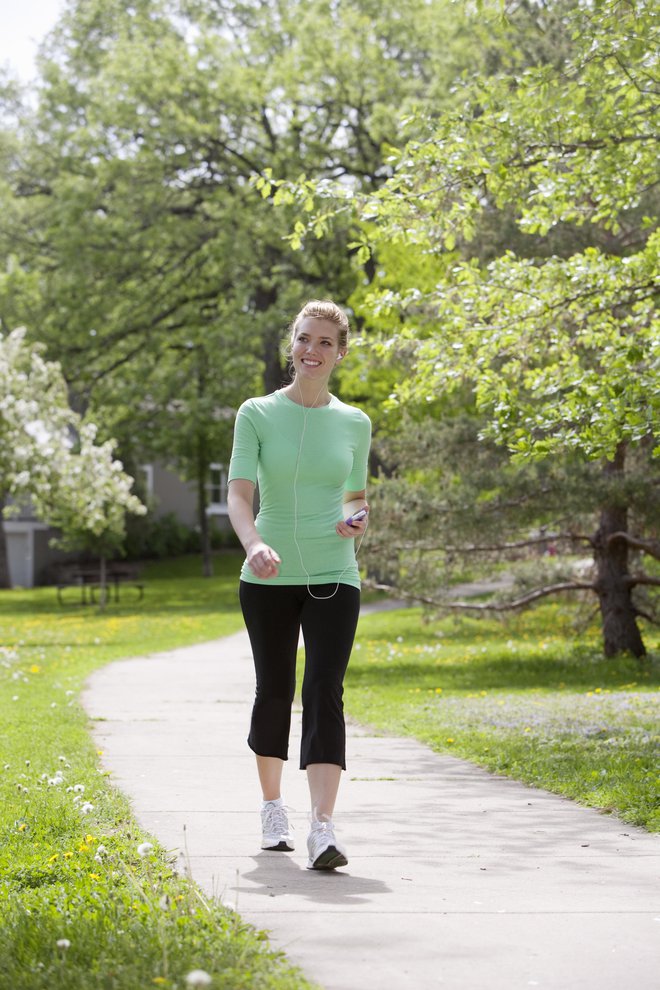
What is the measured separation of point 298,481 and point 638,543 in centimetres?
1080

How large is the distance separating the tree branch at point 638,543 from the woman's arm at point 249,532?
10587 millimetres

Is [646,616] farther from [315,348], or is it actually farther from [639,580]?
[315,348]

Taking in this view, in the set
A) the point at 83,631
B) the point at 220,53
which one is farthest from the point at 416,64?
the point at 83,631

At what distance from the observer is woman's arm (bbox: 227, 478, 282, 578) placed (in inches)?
200

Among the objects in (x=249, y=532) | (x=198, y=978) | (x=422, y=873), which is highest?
(x=249, y=532)

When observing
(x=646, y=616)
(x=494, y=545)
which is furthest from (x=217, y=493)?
(x=646, y=616)

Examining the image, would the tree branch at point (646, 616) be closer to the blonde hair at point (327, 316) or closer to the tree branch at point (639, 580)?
the tree branch at point (639, 580)

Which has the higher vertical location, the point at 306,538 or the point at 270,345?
the point at 270,345

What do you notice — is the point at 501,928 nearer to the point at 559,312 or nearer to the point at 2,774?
the point at 2,774

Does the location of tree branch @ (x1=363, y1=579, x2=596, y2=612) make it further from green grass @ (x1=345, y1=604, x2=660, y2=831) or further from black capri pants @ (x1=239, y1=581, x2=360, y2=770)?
black capri pants @ (x1=239, y1=581, x2=360, y2=770)

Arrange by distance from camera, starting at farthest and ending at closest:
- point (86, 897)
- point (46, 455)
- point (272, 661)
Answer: point (46, 455) < point (272, 661) < point (86, 897)

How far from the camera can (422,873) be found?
5.18 metres

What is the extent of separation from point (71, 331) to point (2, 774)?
27730 millimetres

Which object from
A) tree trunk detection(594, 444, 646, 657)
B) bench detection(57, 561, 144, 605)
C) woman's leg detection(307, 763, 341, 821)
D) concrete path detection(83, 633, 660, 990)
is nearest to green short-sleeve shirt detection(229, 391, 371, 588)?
woman's leg detection(307, 763, 341, 821)
